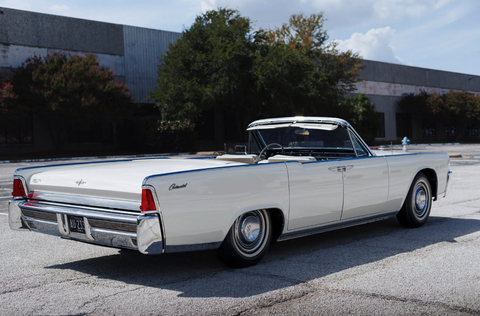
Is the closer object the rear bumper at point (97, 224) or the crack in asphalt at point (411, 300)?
the crack in asphalt at point (411, 300)

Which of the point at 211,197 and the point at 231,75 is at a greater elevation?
the point at 231,75

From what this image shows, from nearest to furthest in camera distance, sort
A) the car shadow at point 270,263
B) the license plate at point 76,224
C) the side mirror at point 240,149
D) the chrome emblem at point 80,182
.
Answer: the car shadow at point 270,263 < the license plate at point 76,224 < the chrome emblem at point 80,182 < the side mirror at point 240,149

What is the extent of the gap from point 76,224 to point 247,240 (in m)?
1.61

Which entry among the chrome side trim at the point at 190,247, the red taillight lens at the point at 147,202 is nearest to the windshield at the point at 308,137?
the chrome side trim at the point at 190,247

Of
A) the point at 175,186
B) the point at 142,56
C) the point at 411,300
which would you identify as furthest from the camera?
the point at 142,56

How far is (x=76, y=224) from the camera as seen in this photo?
5.15 metres

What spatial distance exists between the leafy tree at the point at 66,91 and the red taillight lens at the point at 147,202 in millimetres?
26923

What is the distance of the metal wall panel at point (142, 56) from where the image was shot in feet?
127

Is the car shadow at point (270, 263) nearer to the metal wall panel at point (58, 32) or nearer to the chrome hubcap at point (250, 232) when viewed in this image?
the chrome hubcap at point (250, 232)

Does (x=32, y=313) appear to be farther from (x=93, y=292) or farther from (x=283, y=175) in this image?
(x=283, y=175)

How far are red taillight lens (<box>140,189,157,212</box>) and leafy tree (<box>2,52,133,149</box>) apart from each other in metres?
26.9

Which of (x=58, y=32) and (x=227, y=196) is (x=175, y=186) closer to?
(x=227, y=196)

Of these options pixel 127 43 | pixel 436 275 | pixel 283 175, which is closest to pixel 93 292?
pixel 283 175

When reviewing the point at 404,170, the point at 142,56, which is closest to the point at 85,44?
the point at 142,56
